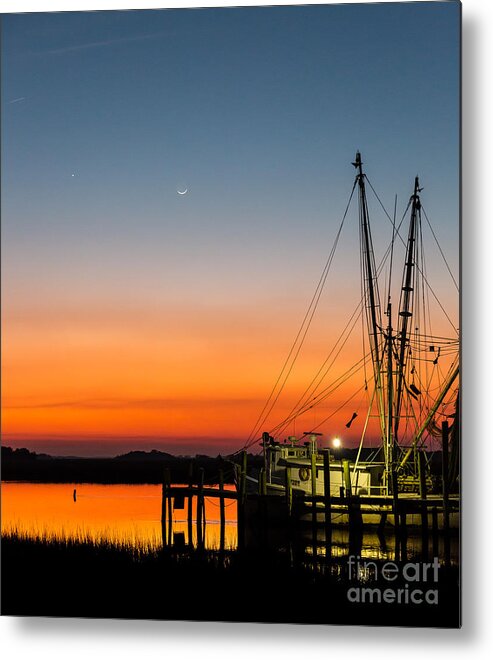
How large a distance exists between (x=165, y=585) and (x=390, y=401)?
1377mm

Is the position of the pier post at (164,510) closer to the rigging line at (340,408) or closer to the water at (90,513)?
the water at (90,513)

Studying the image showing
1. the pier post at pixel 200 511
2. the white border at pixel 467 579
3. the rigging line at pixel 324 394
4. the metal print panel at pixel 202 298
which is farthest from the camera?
the pier post at pixel 200 511

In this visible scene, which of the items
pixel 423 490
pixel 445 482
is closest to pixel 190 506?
pixel 423 490

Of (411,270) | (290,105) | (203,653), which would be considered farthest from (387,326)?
(203,653)

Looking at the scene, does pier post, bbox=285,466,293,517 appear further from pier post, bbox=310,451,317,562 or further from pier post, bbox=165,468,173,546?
pier post, bbox=165,468,173,546

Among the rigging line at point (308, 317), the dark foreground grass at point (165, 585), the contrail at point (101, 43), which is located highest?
the contrail at point (101, 43)

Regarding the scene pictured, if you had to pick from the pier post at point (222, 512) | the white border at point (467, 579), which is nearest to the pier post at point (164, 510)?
the pier post at point (222, 512)

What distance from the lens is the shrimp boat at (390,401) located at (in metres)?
5.16

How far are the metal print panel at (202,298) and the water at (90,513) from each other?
0.04 feet

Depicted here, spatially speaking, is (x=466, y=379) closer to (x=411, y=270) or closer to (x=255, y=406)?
(x=411, y=270)

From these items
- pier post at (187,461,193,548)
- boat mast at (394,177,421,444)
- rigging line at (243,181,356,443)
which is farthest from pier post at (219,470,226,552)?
boat mast at (394,177,421,444)

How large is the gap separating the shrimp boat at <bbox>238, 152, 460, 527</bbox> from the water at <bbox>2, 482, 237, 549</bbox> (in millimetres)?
557

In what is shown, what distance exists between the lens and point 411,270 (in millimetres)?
5285

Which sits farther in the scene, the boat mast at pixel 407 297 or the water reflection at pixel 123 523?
the water reflection at pixel 123 523
